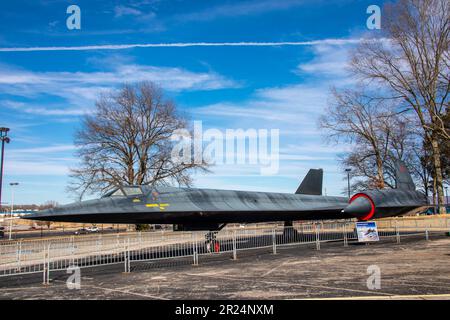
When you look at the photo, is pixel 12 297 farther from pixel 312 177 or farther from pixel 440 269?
pixel 312 177

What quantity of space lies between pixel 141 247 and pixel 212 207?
8.33 metres

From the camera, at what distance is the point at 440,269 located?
10578 millimetres

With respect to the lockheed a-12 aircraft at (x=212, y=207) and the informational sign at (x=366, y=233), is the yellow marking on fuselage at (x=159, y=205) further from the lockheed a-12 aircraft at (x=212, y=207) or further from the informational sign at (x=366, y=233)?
the informational sign at (x=366, y=233)

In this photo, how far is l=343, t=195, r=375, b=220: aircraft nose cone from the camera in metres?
20.9

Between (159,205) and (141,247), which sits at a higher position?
(159,205)

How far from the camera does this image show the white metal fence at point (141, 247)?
14984 millimetres

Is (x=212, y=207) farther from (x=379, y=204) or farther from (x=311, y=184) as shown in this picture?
(x=311, y=184)

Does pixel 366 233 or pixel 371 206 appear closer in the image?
pixel 366 233

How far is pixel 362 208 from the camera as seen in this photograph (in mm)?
20922


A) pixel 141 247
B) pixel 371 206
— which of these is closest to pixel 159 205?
pixel 141 247

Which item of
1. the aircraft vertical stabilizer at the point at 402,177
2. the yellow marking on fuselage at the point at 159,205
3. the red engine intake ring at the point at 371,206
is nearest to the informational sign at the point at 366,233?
the red engine intake ring at the point at 371,206

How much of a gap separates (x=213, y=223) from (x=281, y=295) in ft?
35.8

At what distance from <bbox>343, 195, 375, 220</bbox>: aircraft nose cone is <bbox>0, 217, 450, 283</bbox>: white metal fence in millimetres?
926

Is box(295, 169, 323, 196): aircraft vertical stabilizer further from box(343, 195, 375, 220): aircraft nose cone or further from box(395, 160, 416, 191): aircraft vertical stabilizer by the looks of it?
box(343, 195, 375, 220): aircraft nose cone
